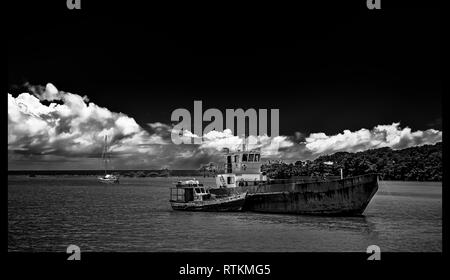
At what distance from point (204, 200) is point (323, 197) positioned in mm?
13577

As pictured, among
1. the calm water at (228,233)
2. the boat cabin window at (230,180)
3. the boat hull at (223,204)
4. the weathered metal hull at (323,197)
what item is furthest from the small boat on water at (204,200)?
the weathered metal hull at (323,197)

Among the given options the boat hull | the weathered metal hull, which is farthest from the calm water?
the boat hull

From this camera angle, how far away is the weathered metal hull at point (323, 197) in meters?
42.8

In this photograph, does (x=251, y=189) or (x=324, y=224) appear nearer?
(x=324, y=224)

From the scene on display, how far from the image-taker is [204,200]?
49.6 m

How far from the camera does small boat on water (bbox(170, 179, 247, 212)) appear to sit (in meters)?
48.0

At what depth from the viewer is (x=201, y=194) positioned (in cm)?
5044

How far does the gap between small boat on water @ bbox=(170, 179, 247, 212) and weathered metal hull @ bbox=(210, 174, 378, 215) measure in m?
3.03

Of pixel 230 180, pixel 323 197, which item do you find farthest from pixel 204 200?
pixel 323 197

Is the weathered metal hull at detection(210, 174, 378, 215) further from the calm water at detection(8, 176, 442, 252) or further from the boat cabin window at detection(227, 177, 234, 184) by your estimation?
the boat cabin window at detection(227, 177, 234, 184)

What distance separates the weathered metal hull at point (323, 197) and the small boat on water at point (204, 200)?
303 centimetres
